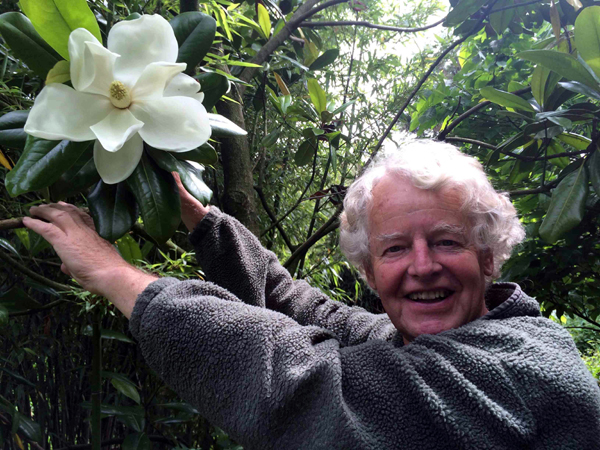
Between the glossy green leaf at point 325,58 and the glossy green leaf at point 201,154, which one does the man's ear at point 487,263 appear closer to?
the glossy green leaf at point 201,154

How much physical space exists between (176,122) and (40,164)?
0.20 meters

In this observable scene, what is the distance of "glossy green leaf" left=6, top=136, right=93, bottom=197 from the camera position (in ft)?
2.11

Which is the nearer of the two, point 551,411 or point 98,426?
point 551,411

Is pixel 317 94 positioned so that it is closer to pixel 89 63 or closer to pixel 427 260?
pixel 427 260

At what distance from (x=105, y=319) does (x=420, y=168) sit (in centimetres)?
101

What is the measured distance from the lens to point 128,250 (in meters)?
1.06

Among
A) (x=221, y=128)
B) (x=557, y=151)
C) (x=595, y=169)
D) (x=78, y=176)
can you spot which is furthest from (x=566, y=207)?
(x=78, y=176)

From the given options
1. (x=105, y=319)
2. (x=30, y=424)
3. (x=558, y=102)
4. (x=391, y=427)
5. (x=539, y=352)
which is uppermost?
(x=558, y=102)

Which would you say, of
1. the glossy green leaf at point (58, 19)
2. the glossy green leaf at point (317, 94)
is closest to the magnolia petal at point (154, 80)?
the glossy green leaf at point (58, 19)

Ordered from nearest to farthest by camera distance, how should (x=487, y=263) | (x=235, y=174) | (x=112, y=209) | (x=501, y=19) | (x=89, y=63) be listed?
(x=89, y=63), (x=112, y=209), (x=487, y=263), (x=235, y=174), (x=501, y=19)

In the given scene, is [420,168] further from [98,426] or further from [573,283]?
[573,283]

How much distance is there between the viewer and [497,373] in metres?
0.75

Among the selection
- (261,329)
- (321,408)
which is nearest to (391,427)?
(321,408)

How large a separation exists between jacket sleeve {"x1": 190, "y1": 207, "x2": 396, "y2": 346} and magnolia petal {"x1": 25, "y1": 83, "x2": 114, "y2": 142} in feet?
1.36
